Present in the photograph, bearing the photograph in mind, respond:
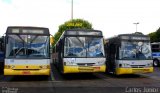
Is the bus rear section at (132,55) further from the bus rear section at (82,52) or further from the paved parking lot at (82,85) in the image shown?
the bus rear section at (82,52)

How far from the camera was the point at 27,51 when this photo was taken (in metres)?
22.4

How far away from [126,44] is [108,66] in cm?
331

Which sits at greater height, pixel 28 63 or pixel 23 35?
pixel 23 35

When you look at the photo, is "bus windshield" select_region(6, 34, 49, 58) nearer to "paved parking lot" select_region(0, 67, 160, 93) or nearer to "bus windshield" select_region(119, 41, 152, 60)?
"paved parking lot" select_region(0, 67, 160, 93)

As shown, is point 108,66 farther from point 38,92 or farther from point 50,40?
point 38,92

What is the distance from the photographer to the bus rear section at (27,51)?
72.6ft

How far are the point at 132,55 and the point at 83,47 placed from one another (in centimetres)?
357

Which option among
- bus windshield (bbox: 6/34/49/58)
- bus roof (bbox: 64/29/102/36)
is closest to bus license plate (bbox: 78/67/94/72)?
bus roof (bbox: 64/29/102/36)

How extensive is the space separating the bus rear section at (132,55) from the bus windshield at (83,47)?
2136 mm

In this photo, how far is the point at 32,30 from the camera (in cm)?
2284

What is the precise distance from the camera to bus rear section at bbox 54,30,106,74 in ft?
77.3

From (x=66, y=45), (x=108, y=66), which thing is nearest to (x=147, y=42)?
(x=108, y=66)

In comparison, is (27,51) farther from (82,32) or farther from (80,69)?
(82,32)

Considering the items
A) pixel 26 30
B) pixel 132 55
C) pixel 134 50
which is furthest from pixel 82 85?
pixel 134 50
